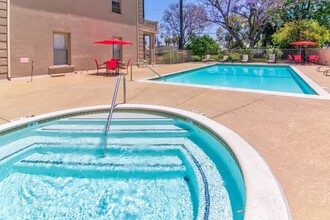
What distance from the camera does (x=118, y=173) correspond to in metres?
3.72

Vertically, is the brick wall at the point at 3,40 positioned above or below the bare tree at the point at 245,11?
below

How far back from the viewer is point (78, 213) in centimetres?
279

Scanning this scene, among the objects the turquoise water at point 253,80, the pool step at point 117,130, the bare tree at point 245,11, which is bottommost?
the pool step at point 117,130

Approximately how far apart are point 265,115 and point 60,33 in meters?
11.0

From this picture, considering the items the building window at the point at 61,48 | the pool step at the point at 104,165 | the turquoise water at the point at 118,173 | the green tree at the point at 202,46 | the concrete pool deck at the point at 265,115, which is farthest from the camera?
the green tree at the point at 202,46

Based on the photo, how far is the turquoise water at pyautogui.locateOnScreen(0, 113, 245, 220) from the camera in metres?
2.83

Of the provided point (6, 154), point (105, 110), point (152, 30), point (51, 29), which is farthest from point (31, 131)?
point (152, 30)

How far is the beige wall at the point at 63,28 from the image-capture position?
10.9 m

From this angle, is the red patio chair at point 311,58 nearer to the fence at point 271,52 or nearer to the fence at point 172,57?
the fence at point 271,52

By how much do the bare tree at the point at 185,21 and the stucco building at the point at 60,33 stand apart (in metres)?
19.5

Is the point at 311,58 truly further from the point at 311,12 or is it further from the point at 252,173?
the point at 252,173

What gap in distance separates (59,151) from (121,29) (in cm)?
1357

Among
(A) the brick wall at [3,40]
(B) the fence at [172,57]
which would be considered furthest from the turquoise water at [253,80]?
(A) the brick wall at [3,40]

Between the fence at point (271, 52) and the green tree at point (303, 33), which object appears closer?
the fence at point (271, 52)
